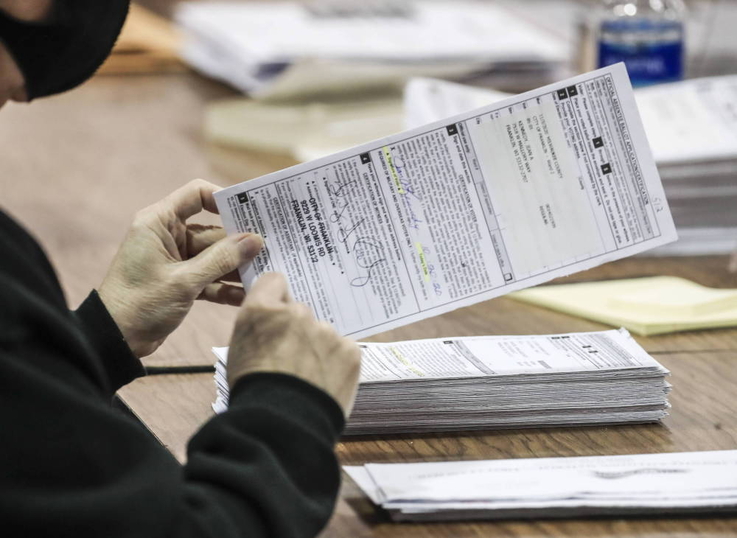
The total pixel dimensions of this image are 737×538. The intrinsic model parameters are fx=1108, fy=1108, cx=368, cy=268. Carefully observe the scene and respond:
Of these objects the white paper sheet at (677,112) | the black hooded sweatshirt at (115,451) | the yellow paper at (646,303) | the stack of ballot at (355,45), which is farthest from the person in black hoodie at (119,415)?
the stack of ballot at (355,45)

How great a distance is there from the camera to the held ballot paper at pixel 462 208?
3.16ft

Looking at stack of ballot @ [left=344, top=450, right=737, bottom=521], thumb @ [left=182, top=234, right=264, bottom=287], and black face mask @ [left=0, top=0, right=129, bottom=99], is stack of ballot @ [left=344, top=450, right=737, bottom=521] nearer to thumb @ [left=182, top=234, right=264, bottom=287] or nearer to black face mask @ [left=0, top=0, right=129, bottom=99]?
thumb @ [left=182, top=234, right=264, bottom=287]

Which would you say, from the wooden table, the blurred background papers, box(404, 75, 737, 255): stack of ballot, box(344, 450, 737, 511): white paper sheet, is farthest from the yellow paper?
the blurred background papers

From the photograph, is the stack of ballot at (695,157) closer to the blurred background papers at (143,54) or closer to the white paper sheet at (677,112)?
the white paper sheet at (677,112)

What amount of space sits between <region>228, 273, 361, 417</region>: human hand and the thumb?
11cm

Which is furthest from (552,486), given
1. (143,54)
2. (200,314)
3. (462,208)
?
(143,54)

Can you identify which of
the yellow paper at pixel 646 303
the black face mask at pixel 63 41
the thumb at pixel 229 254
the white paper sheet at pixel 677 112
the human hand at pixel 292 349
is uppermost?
the black face mask at pixel 63 41

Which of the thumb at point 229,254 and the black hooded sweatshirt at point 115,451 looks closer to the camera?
the black hooded sweatshirt at point 115,451

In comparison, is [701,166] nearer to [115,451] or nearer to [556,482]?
[556,482]

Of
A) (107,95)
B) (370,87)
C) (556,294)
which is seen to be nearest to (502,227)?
(556,294)

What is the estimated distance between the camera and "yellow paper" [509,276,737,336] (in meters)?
1.24

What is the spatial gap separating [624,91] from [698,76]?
132 centimetres

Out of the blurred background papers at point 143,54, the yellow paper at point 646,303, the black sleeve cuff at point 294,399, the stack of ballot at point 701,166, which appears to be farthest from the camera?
the blurred background papers at point 143,54

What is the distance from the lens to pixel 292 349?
0.81 m
